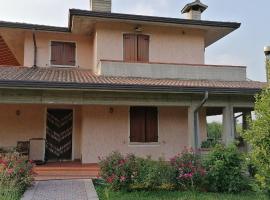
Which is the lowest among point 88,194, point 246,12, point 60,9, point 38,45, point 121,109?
point 88,194

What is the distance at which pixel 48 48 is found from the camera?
16.7 meters

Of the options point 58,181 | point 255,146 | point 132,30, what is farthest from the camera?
point 132,30

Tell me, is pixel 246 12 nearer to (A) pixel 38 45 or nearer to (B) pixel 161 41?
(B) pixel 161 41

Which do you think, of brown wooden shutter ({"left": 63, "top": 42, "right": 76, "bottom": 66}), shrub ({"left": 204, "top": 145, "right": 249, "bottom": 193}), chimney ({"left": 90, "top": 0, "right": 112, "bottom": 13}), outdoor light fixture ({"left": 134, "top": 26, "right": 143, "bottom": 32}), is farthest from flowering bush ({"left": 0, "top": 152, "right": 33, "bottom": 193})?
chimney ({"left": 90, "top": 0, "right": 112, "bottom": 13})

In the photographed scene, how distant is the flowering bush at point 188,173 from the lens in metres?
9.81

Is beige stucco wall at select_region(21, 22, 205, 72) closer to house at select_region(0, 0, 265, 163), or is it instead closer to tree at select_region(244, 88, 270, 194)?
house at select_region(0, 0, 265, 163)

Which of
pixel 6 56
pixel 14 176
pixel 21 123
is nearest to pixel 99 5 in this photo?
pixel 21 123

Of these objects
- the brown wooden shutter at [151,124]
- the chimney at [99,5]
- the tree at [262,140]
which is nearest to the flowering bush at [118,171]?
the tree at [262,140]

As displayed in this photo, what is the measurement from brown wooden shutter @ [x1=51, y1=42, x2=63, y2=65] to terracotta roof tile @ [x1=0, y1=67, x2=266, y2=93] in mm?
660

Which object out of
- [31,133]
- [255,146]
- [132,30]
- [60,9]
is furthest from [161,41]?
[255,146]

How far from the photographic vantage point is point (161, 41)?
16.2m

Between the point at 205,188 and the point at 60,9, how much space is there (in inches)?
468

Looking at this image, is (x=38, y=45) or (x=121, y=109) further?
(x=38, y=45)

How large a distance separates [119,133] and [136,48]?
4.06 m
